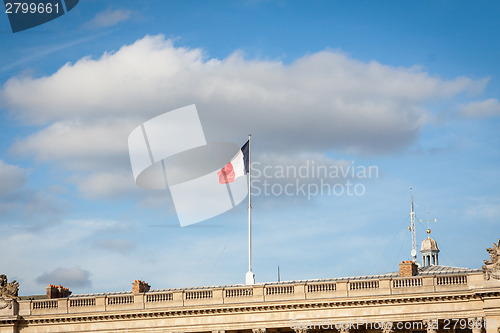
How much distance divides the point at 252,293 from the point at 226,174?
12.2 meters

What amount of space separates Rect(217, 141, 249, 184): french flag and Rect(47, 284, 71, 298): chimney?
19.7m

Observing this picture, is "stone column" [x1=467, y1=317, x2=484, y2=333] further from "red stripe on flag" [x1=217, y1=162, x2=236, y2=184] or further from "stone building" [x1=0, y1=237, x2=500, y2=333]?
"red stripe on flag" [x1=217, y1=162, x2=236, y2=184]

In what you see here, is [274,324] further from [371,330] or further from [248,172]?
[248,172]

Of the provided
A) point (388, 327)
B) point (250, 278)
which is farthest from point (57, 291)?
point (388, 327)

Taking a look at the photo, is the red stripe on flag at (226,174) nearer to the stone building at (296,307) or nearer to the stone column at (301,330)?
the stone building at (296,307)

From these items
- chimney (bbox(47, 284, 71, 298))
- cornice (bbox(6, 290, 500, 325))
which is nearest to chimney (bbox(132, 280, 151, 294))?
cornice (bbox(6, 290, 500, 325))

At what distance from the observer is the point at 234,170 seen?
104375 mm

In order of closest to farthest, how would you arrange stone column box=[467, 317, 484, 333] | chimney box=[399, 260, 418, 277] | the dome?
stone column box=[467, 317, 484, 333], chimney box=[399, 260, 418, 277], the dome

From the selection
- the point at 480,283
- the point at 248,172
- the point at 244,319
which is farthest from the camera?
the point at 248,172

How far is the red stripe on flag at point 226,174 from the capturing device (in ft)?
342

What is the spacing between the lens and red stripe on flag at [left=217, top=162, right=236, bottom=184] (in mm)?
104188

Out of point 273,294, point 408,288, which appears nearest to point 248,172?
point 273,294

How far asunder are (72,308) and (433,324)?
33451 millimetres

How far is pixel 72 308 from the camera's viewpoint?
103m
